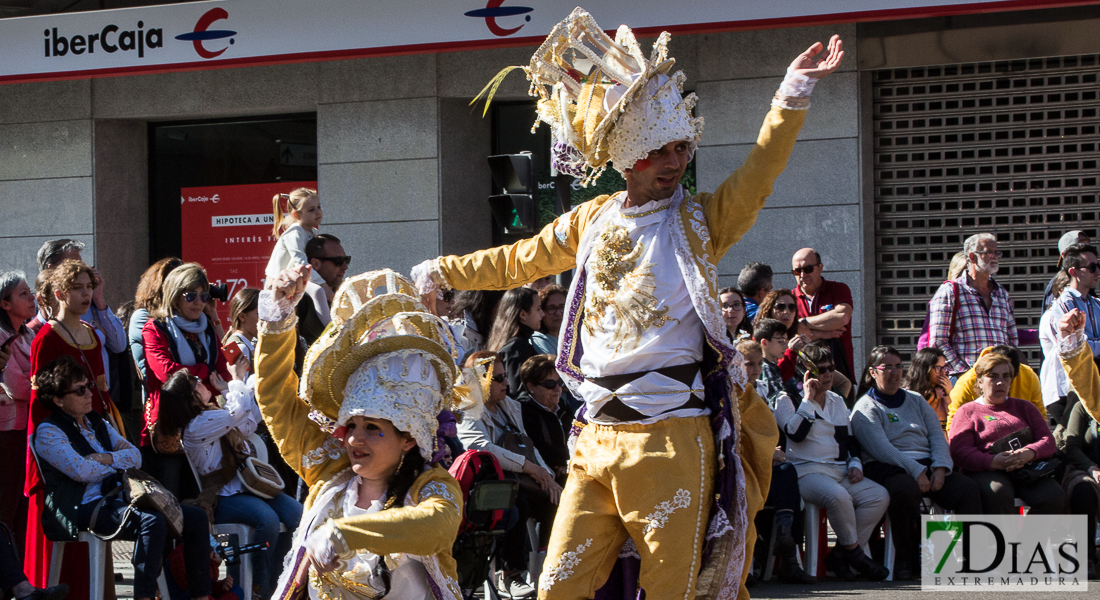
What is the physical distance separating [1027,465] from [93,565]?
5.34 metres

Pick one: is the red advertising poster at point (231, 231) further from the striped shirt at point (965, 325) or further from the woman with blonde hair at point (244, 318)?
the striped shirt at point (965, 325)

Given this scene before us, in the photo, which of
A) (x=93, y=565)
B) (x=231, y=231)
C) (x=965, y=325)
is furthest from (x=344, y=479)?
(x=231, y=231)

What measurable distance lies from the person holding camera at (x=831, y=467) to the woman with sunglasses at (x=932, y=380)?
850 mm

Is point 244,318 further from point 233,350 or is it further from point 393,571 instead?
point 393,571

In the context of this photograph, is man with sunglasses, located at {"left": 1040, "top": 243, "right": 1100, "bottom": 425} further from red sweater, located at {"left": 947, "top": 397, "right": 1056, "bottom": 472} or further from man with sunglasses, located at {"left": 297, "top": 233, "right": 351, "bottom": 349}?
man with sunglasses, located at {"left": 297, "top": 233, "right": 351, "bottom": 349}

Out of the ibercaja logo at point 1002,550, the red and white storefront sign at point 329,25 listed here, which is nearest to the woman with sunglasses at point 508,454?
the ibercaja logo at point 1002,550

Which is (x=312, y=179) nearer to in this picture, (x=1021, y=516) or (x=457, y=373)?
(x=1021, y=516)

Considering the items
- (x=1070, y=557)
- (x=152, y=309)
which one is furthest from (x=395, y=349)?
(x=1070, y=557)

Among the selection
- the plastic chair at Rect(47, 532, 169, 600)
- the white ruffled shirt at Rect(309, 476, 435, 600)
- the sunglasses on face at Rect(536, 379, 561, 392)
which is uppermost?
the sunglasses on face at Rect(536, 379, 561, 392)

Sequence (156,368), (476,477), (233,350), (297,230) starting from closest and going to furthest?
(476,477) → (156,368) → (233,350) → (297,230)

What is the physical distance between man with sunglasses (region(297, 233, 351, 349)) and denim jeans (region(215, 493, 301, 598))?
1130 mm

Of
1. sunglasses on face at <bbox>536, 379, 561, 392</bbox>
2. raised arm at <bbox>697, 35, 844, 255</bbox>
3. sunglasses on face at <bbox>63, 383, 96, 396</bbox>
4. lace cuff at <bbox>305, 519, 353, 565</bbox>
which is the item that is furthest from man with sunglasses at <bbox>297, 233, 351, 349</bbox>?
lace cuff at <bbox>305, 519, 353, 565</bbox>

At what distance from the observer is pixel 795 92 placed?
12.6ft

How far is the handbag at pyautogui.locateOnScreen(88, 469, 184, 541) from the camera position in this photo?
19.3ft
